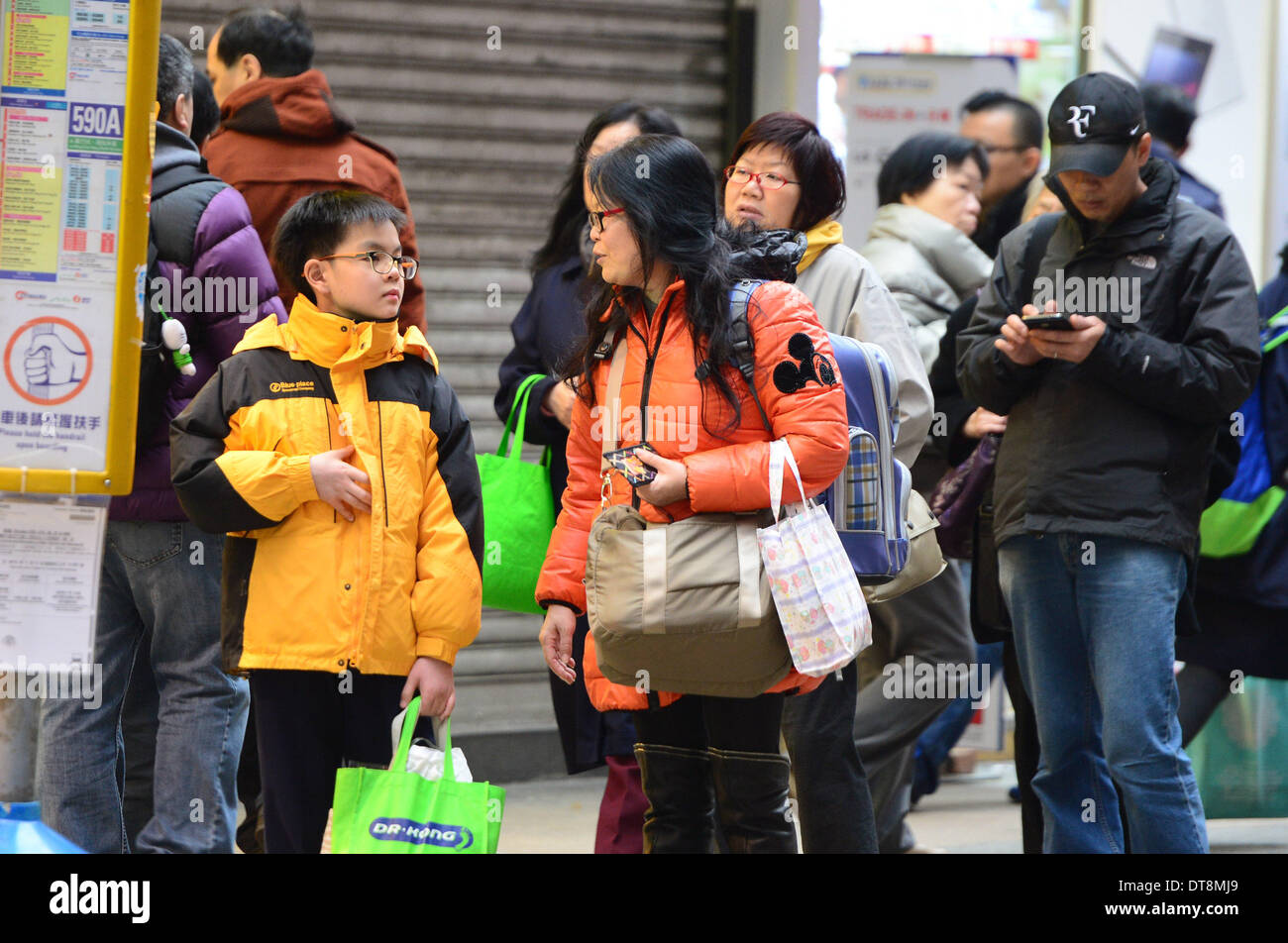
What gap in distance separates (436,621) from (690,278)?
0.97 m

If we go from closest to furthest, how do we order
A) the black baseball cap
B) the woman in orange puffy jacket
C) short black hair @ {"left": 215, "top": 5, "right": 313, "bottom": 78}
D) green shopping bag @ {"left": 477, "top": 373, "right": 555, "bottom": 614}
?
the woman in orange puffy jacket
the black baseball cap
green shopping bag @ {"left": 477, "top": 373, "right": 555, "bottom": 614}
short black hair @ {"left": 215, "top": 5, "right": 313, "bottom": 78}

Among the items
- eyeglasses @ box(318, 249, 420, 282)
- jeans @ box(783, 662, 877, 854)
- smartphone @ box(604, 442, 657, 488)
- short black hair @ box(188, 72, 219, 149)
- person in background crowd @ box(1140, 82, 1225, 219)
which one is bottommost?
jeans @ box(783, 662, 877, 854)

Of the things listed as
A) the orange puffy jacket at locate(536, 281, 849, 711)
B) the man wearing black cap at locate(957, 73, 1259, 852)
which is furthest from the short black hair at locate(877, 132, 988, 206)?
the orange puffy jacket at locate(536, 281, 849, 711)

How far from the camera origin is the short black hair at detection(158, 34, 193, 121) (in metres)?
4.44

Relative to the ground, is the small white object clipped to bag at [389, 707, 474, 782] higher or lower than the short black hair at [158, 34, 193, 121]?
lower

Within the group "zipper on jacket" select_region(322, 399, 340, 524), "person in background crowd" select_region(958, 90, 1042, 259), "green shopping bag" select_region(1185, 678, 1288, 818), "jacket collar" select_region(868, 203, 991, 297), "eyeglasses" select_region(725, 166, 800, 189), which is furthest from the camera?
"person in background crowd" select_region(958, 90, 1042, 259)

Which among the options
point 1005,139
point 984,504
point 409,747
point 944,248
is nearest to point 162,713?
point 409,747

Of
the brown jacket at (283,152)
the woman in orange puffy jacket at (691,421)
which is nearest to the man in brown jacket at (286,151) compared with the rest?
the brown jacket at (283,152)

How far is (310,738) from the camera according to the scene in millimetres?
3863

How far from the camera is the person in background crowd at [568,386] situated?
4.78 m

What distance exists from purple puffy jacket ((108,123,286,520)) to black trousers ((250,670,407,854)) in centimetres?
60

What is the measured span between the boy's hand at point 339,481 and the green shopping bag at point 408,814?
0.60m

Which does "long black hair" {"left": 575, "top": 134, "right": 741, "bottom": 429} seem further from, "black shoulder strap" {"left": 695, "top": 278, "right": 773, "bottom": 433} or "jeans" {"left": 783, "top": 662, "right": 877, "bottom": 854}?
"jeans" {"left": 783, "top": 662, "right": 877, "bottom": 854}
